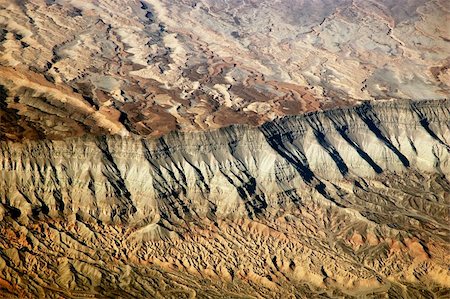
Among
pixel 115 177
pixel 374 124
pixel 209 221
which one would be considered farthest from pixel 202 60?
pixel 209 221

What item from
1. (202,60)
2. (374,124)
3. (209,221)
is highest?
(374,124)

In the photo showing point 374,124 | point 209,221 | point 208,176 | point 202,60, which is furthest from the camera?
point 202,60

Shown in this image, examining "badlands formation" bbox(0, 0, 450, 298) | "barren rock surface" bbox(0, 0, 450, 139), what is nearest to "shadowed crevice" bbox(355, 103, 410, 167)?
"badlands formation" bbox(0, 0, 450, 298)

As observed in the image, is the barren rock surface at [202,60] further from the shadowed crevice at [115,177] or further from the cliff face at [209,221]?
the cliff face at [209,221]

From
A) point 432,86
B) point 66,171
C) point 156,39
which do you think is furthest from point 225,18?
point 66,171

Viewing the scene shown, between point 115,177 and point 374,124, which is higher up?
point 374,124

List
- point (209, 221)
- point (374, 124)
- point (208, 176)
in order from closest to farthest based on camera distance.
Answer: point (209, 221) → point (208, 176) → point (374, 124)

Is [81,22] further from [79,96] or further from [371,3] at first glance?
[371,3]

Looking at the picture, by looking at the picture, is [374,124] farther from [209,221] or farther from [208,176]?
[209,221]
